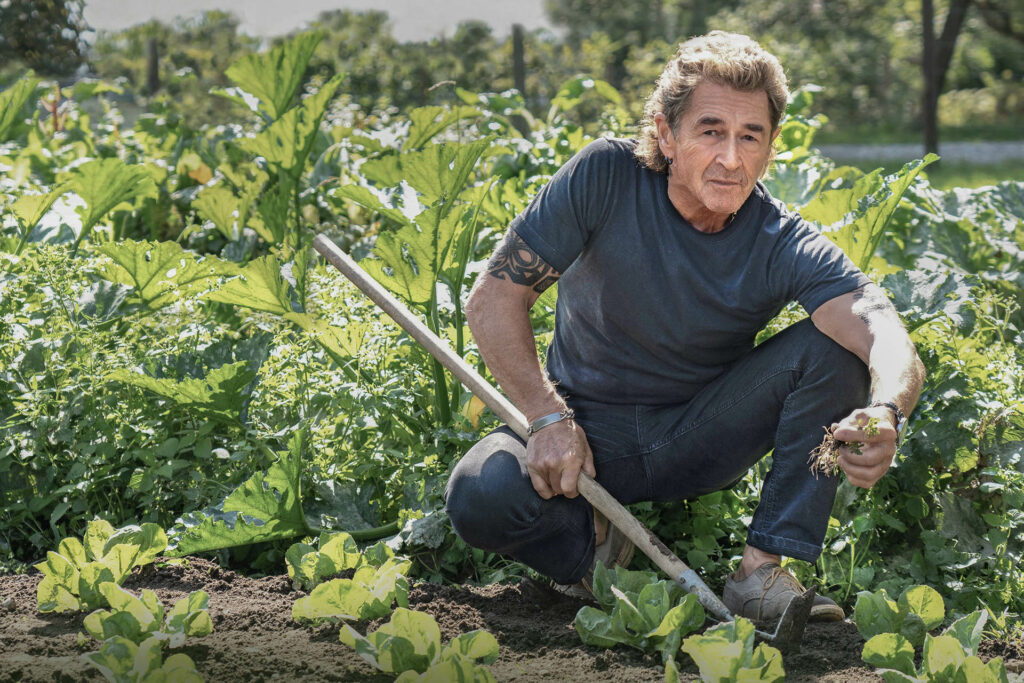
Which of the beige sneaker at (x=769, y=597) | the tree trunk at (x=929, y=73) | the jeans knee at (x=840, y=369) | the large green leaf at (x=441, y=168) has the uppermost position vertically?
the tree trunk at (x=929, y=73)

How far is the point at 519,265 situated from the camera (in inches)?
103

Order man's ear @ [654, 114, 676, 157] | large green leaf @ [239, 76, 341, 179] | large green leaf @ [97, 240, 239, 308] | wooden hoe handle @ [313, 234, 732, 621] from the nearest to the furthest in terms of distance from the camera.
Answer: wooden hoe handle @ [313, 234, 732, 621]
man's ear @ [654, 114, 676, 157]
large green leaf @ [97, 240, 239, 308]
large green leaf @ [239, 76, 341, 179]

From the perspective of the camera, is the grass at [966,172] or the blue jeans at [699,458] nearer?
the blue jeans at [699,458]

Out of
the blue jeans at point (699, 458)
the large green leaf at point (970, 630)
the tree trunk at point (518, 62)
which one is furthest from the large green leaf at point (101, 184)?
the tree trunk at point (518, 62)

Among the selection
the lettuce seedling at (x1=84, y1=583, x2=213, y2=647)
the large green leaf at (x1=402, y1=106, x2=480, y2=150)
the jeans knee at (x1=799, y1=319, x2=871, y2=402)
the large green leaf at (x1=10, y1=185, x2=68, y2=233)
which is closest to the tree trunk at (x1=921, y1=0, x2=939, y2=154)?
the large green leaf at (x1=402, y1=106, x2=480, y2=150)

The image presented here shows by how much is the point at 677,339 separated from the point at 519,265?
1.32 feet

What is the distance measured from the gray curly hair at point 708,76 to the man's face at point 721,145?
0.02 metres

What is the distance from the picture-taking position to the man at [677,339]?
8.18ft

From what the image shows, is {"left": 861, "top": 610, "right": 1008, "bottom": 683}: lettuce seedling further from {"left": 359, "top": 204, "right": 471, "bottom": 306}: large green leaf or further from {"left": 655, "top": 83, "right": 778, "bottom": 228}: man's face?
{"left": 359, "top": 204, "right": 471, "bottom": 306}: large green leaf

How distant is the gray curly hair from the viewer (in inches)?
101

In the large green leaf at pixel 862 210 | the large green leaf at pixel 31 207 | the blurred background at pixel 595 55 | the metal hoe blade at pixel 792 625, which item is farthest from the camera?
the blurred background at pixel 595 55

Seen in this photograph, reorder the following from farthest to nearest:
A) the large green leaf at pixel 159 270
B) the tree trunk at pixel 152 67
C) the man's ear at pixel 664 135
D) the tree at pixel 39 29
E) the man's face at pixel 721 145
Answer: the tree trunk at pixel 152 67, the tree at pixel 39 29, the large green leaf at pixel 159 270, the man's ear at pixel 664 135, the man's face at pixel 721 145

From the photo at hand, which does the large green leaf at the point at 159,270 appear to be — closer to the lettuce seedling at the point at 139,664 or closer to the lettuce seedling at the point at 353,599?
the lettuce seedling at the point at 353,599

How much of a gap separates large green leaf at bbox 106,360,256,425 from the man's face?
119 centimetres
